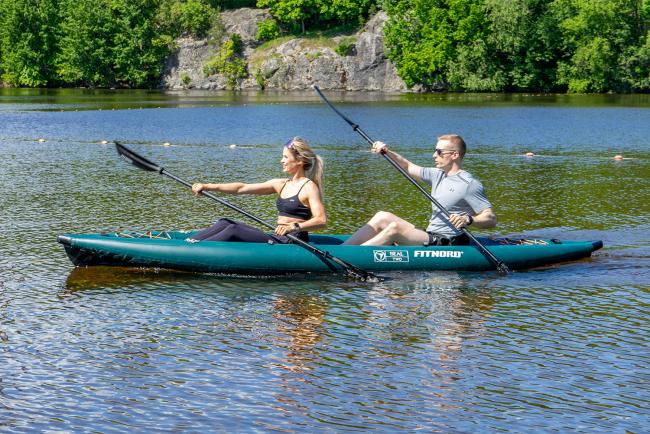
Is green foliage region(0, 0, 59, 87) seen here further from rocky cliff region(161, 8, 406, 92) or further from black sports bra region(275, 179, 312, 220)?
black sports bra region(275, 179, 312, 220)

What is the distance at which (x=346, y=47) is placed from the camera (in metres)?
90.4

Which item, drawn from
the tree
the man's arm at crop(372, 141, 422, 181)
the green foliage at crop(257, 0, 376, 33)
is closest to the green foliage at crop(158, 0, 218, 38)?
the green foliage at crop(257, 0, 376, 33)

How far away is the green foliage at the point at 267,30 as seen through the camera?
98.6 m

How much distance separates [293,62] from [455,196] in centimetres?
8147

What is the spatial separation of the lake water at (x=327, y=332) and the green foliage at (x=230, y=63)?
75362 millimetres

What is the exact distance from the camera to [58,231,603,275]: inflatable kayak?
12.6m

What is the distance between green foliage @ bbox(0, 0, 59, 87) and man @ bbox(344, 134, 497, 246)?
323ft

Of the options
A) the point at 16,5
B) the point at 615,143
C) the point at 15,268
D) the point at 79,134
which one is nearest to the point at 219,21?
the point at 16,5

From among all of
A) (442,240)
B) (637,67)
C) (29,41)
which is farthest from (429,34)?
(442,240)

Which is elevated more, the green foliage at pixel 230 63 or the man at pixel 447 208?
the green foliage at pixel 230 63

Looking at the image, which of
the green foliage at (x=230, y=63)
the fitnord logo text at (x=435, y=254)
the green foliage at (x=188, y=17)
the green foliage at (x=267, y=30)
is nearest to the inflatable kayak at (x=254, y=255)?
the fitnord logo text at (x=435, y=254)

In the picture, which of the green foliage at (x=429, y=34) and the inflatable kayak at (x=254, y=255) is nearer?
the inflatable kayak at (x=254, y=255)

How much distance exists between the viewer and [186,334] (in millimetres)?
10086

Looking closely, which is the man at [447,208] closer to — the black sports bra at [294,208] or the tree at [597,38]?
the black sports bra at [294,208]
